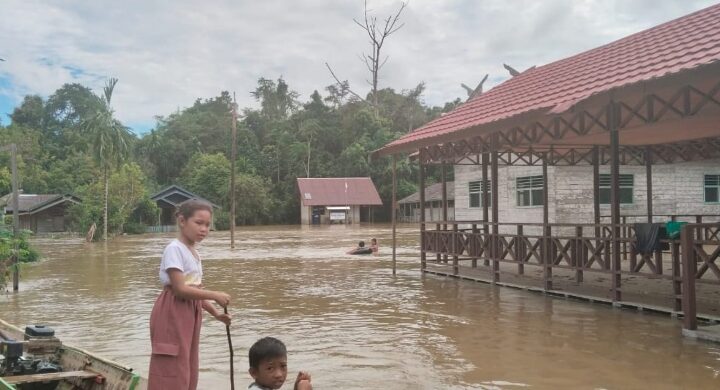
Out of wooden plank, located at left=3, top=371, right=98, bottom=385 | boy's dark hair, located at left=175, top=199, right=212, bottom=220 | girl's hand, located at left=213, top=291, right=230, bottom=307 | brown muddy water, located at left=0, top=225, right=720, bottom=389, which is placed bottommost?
brown muddy water, located at left=0, top=225, right=720, bottom=389

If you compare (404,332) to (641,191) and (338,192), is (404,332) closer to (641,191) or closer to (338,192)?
(641,191)

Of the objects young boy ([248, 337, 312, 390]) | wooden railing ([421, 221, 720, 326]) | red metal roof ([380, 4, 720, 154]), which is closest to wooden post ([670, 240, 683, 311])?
wooden railing ([421, 221, 720, 326])

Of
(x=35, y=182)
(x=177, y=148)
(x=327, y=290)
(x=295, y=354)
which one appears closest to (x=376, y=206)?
(x=177, y=148)

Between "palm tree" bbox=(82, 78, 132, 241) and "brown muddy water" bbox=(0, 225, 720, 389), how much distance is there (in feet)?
84.8

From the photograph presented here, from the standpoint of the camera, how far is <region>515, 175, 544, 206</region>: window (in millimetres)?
22219

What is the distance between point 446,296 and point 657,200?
534 inches

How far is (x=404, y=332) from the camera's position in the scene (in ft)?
27.1

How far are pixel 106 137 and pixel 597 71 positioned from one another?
35555 millimetres

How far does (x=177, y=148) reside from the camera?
64125 millimetres

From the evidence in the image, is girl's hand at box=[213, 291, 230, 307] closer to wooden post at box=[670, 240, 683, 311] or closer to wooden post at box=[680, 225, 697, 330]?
wooden post at box=[680, 225, 697, 330]

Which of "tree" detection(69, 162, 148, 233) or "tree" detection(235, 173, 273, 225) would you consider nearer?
"tree" detection(69, 162, 148, 233)

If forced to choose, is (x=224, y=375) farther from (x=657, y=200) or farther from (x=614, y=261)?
(x=657, y=200)

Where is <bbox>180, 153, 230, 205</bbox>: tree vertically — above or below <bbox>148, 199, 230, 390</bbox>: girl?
above

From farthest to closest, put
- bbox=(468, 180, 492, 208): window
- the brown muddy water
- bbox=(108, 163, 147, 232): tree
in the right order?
bbox=(108, 163, 147, 232): tree
bbox=(468, 180, 492, 208): window
the brown muddy water
